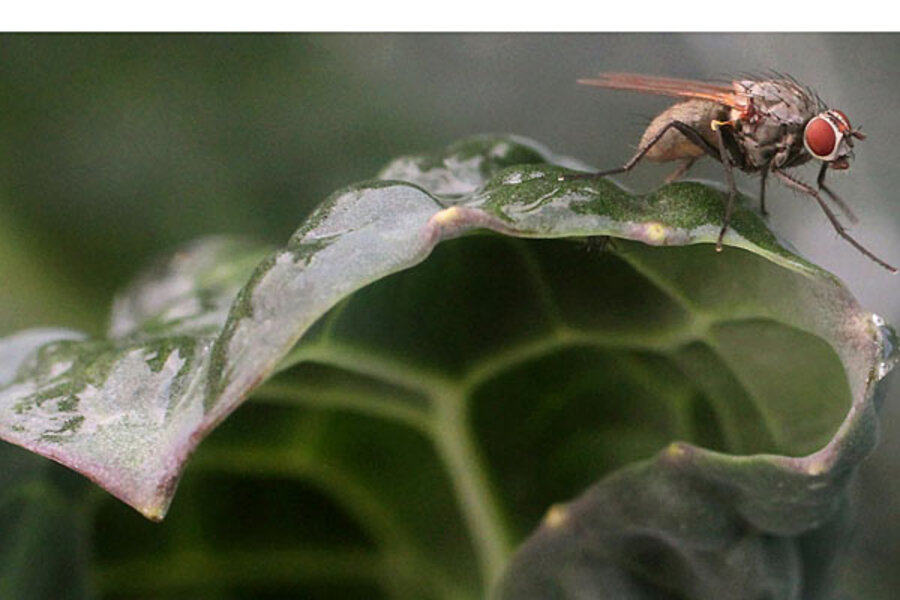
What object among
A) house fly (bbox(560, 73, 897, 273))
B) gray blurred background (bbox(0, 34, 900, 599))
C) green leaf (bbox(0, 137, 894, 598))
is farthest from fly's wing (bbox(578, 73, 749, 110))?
gray blurred background (bbox(0, 34, 900, 599))

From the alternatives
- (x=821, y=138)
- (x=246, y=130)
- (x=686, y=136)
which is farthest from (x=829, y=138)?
(x=246, y=130)

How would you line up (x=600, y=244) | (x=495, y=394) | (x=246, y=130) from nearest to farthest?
(x=600, y=244) < (x=495, y=394) < (x=246, y=130)

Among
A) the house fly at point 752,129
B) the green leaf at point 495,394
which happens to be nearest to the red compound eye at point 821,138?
the house fly at point 752,129

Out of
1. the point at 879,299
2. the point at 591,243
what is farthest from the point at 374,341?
the point at 879,299

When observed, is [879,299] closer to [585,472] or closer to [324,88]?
[585,472]

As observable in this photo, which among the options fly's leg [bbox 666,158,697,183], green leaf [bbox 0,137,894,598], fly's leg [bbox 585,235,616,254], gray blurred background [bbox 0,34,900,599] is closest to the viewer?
green leaf [bbox 0,137,894,598]

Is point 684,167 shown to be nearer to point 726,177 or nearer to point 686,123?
point 686,123

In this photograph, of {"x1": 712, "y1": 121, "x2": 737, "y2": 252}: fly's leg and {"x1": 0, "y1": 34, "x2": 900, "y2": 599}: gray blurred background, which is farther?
{"x1": 0, "y1": 34, "x2": 900, "y2": 599}: gray blurred background

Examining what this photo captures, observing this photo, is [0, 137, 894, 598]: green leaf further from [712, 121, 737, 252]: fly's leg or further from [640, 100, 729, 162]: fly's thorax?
[640, 100, 729, 162]: fly's thorax
